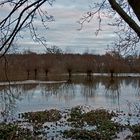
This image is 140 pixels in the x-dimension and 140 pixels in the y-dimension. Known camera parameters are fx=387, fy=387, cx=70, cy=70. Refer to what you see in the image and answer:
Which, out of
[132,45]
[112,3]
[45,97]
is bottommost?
[45,97]

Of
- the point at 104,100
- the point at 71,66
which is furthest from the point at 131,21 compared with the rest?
the point at 71,66

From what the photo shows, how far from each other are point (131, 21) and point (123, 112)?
1520cm

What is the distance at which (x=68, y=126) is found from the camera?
15.5 m

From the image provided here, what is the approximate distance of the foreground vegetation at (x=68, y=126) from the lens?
43.2ft

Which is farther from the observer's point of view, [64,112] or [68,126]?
[64,112]

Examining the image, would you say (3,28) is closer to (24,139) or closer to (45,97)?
(24,139)

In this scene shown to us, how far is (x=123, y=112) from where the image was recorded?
1942 centimetres

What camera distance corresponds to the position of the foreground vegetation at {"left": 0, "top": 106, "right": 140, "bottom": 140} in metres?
13.2

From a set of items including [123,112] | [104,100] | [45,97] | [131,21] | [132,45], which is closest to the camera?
[131,21]

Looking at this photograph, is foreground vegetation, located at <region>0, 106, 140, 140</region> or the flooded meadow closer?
foreground vegetation, located at <region>0, 106, 140, 140</region>

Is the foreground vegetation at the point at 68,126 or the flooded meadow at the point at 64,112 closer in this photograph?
the foreground vegetation at the point at 68,126

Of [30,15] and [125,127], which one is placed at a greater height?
[30,15]

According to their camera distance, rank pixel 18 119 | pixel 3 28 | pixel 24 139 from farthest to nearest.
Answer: pixel 18 119 < pixel 24 139 < pixel 3 28

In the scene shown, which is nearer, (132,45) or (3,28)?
(3,28)
